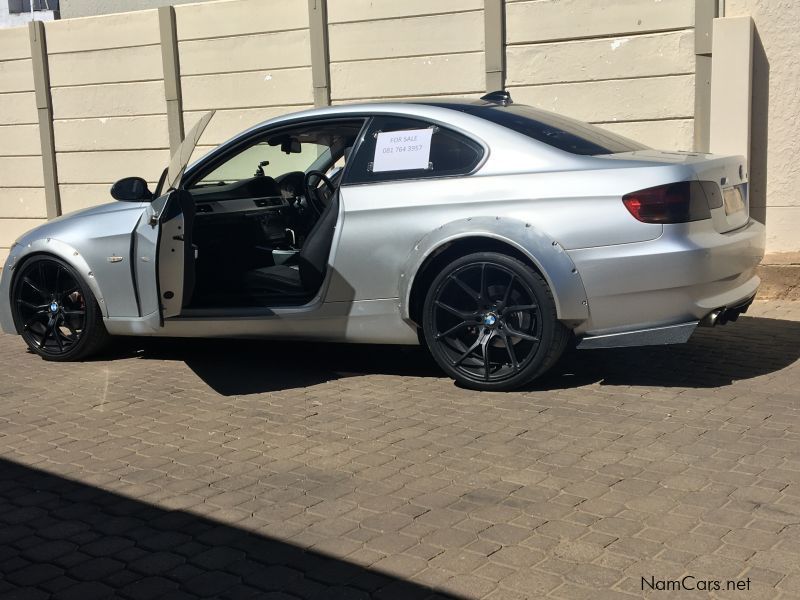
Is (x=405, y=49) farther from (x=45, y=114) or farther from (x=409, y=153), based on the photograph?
(x=45, y=114)

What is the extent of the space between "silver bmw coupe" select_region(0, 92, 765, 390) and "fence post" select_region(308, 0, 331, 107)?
3310mm

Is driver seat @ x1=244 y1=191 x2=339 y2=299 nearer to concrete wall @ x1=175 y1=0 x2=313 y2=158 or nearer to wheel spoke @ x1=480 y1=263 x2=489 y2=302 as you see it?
wheel spoke @ x1=480 y1=263 x2=489 y2=302

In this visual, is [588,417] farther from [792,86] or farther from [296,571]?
[792,86]

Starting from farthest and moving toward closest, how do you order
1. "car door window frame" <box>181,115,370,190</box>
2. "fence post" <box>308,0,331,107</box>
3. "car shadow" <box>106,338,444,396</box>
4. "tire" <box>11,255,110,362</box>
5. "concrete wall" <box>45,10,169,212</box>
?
1. "concrete wall" <box>45,10,169,212</box>
2. "fence post" <box>308,0,331,107</box>
3. "tire" <box>11,255,110,362</box>
4. "car door window frame" <box>181,115,370,190</box>
5. "car shadow" <box>106,338,444,396</box>

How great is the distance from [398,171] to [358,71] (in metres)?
4.42

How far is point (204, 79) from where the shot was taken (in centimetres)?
1111

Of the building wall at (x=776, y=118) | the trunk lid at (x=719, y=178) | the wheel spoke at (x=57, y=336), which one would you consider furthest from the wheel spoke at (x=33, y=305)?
the building wall at (x=776, y=118)

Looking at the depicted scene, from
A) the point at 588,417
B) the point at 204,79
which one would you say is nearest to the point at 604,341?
the point at 588,417

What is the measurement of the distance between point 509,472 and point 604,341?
134 cm

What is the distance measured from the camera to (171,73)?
11258 mm

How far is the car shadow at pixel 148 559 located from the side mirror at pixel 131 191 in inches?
101

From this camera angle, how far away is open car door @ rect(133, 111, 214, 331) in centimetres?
610

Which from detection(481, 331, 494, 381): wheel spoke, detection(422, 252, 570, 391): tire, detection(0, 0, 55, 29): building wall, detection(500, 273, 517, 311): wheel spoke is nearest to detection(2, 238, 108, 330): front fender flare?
detection(422, 252, 570, 391): tire

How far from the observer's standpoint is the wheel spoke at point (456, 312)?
5.75 meters
